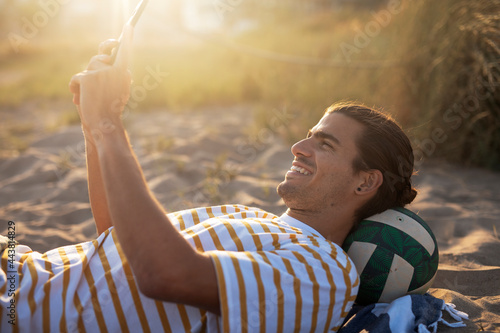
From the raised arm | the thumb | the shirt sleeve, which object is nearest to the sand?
the shirt sleeve

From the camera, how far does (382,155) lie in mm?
1940

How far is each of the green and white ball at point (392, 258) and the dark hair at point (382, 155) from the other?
12 centimetres

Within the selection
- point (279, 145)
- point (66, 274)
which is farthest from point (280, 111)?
point (66, 274)

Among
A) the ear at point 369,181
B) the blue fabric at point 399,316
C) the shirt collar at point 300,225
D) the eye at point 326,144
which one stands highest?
the eye at point 326,144

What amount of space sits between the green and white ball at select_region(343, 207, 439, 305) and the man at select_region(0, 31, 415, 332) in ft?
0.42

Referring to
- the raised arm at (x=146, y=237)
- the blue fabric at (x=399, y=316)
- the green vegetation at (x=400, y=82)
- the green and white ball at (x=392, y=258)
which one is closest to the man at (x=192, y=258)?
the raised arm at (x=146, y=237)

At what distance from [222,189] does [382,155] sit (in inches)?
82.5

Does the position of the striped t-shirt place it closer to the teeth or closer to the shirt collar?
the shirt collar

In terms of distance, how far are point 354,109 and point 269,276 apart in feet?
3.40

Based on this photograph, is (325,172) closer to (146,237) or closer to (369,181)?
(369,181)

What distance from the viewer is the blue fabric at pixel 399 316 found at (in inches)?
66.3

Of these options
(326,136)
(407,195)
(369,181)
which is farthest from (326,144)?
(407,195)

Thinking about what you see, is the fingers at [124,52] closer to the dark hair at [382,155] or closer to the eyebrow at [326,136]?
the eyebrow at [326,136]

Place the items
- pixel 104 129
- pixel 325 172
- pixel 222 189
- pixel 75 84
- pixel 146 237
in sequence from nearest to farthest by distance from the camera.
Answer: pixel 146 237 < pixel 104 129 < pixel 75 84 < pixel 325 172 < pixel 222 189
